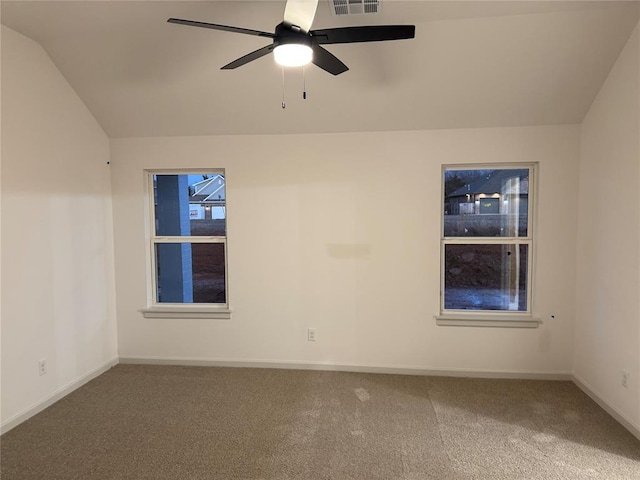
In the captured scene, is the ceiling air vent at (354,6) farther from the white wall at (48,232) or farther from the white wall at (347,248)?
the white wall at (48,232)

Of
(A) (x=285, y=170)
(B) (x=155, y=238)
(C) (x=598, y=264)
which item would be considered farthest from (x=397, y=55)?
(B) (x=155, y=238)

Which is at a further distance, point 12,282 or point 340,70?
point 12,282

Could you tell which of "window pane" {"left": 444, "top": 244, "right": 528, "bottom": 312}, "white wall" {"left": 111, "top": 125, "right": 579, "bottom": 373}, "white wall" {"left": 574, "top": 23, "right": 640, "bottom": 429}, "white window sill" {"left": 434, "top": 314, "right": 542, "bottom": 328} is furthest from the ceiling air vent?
"white window sill" {"left": 434, "top": 314, "right": 542, "bottom": 328}

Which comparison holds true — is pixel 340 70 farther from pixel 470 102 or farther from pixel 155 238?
pixel 155 238

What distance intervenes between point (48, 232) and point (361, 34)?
2.72 metres

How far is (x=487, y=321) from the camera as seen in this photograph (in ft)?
10.8

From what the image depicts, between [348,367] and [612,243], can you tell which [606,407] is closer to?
[612,243]

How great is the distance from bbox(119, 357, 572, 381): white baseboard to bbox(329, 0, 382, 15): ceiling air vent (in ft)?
9.51

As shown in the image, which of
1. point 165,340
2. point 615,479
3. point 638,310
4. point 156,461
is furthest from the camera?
point 165,340

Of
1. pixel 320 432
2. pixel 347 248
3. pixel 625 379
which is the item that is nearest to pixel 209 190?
pixel 347 248

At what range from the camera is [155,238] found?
3.71 meters

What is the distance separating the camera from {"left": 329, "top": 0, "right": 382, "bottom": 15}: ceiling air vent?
2.26 metres

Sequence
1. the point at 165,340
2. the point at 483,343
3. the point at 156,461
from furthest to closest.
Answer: the point at 165,340 < the point at 483,343 < the point at 156,461

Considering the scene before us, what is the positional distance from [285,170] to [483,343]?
244cm
